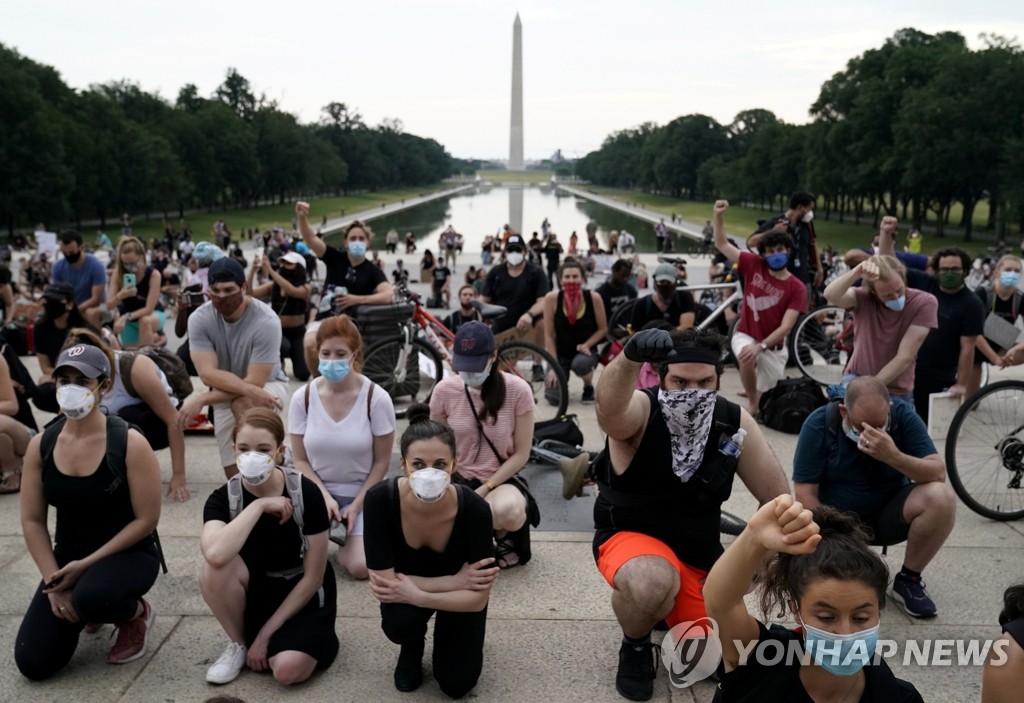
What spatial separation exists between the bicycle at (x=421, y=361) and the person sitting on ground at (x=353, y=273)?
0.31 m

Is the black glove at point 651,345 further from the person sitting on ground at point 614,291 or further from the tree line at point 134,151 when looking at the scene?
the tree line at point 134,151

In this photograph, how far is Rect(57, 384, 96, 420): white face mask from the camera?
3930mm

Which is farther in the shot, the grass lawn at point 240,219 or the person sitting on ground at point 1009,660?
the grass lawn at point 240,219

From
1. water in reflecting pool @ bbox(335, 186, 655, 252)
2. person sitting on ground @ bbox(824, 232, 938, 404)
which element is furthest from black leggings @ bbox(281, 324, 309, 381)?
water in reflecting pool @ bbox(335, 186, 655, 252)

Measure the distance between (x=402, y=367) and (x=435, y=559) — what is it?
4.81m

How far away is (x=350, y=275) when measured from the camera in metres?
8.48

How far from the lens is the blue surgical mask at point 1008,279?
313 inches

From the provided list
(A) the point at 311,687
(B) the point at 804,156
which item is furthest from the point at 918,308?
(B) the point at 804,156

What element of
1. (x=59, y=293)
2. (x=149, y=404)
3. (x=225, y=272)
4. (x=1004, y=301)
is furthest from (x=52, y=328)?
(x=1004, y=301)

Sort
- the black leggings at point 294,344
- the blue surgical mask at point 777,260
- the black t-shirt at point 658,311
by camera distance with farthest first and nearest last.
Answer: the black leggings at point 294,344 < the black t-shirt at point 658,311 < the blue surgical mask at point 777,260

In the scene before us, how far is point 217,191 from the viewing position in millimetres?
83625

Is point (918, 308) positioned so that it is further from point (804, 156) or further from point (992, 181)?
point (804, 156)

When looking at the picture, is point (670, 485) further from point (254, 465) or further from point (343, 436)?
point (343, 436)

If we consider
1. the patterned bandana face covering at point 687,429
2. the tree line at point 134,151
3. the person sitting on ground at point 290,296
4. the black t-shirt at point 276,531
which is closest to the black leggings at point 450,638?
the black t-shirt at point 276,531
